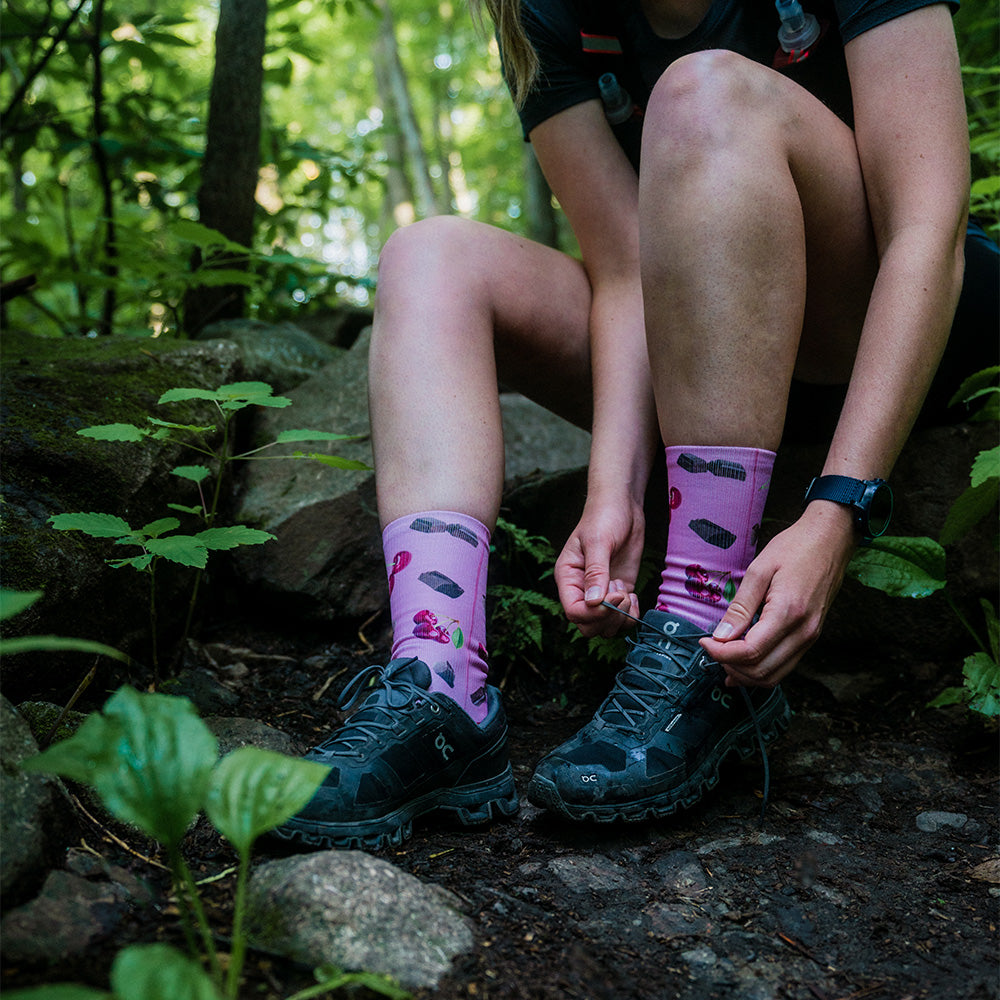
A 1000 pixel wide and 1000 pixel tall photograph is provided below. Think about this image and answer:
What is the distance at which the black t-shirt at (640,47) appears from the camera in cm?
177

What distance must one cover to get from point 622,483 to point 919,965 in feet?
3.14

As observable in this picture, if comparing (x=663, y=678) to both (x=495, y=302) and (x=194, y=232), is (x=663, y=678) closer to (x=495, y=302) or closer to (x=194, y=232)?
(x=495, y=302)

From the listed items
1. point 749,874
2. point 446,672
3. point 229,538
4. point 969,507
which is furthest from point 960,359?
point 229,538

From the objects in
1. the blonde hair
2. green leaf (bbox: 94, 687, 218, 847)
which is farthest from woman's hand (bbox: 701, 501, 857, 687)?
the blonde hair

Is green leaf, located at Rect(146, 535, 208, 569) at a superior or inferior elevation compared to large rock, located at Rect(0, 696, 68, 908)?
superior

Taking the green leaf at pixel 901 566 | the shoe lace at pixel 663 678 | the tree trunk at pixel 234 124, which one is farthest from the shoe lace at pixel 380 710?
the tree trunk at pixel 234 124

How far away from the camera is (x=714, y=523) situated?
149 centimetres

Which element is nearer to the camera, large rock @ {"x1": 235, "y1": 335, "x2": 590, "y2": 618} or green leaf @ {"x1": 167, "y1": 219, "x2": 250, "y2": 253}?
large rock @ {"x1": 235, "y1": 335, "x2": 590, "y2": 618}

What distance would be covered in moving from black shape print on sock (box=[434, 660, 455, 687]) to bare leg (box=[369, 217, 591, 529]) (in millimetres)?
293

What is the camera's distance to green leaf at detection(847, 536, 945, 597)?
1646mm

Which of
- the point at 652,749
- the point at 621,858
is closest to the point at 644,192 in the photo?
the point at 652,749

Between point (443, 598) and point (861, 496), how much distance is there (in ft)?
2.47

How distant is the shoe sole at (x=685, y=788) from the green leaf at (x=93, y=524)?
2.74 ft

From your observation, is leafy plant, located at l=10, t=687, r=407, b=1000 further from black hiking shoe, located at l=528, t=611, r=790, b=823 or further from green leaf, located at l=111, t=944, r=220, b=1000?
black hiking shoe, located at l=528, t=611, r=790, b=823
